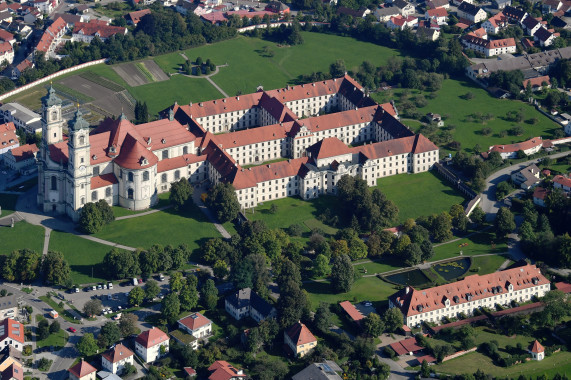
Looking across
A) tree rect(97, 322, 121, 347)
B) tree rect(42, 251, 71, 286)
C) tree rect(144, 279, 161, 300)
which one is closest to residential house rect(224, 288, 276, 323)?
tree rect(144, 279, 161, 300)

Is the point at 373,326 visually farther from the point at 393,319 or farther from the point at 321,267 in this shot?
the point at 321,267

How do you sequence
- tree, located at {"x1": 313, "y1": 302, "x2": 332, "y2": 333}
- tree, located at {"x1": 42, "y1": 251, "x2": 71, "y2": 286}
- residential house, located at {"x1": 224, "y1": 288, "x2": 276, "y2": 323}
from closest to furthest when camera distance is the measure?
tree, located at {"x1": 313, "y1": 302, "x2": 332, "y2": 333}
residential house, located at {"x1": 224, "y1": 288, "x2": 276, "y2": 323}
tree, located at {"x1": 42, "y1": 251, "x2": 71, "y2": 286}

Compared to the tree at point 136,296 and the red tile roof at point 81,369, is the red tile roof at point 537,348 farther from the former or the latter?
the red tile roof at point 81,369

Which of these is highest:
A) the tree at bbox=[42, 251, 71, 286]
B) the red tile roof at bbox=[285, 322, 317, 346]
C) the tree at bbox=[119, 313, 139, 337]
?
the red tile roof at bbox=[285, 322, 317, 346]

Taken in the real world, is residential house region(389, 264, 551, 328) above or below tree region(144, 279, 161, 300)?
above

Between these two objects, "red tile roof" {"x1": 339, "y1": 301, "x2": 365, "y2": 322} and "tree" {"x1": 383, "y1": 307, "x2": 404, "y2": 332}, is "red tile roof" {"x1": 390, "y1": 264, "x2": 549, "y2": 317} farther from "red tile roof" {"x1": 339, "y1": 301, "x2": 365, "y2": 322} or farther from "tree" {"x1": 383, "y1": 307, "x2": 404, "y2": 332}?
"red tile roof" {"x1": 339, "y1": 301, "x2": 365, "y2": 322}

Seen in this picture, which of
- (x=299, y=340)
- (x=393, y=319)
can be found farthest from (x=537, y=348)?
(x=299, y=340)
